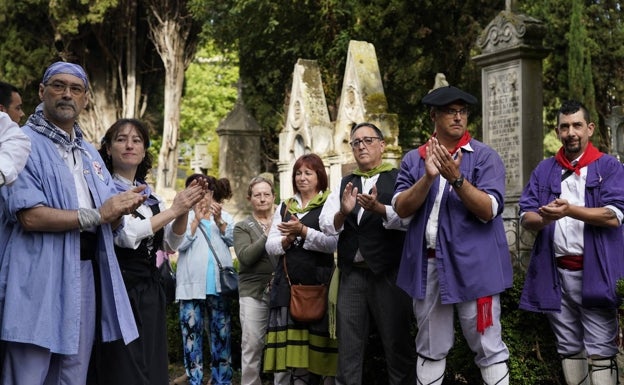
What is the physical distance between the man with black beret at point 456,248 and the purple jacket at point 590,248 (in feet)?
0.91

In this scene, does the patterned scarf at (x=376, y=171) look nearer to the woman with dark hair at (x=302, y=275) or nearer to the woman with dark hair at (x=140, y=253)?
the woman with dark hair at (x=302, y=275)

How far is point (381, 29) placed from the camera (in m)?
20.5

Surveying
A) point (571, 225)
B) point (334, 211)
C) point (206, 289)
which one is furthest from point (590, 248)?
point (206, 289)

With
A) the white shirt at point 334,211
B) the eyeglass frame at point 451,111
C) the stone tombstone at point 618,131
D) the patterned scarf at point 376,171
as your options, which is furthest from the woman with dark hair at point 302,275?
the stone tombstone at point 618,131

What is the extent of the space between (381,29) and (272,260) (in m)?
15.4

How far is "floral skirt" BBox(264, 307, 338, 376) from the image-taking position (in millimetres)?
5656

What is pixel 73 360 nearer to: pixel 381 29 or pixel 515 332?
pixel 515 332

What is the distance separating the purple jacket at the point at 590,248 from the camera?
14.9ft

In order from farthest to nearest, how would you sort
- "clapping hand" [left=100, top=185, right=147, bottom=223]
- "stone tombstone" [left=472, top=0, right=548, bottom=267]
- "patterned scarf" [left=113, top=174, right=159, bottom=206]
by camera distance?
1. "stone tombstone" [left=472, top=0, right=548, bottom=267]
2. "patterned scarf" [left=113, top=174, right=159, bottom=206]
3. "clapping hand" [left=100, top=185, right=147, bottom=223]

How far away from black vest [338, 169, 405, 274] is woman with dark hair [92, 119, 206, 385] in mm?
1189

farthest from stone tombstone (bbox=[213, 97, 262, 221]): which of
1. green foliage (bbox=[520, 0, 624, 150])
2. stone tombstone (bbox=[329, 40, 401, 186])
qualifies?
green foliage (bbox=[520, 0, 624, 150])

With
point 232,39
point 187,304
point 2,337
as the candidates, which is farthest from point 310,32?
point 2,337

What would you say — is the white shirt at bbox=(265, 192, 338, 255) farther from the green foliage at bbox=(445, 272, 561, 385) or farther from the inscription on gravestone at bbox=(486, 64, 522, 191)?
the inscription on gravestone at bbox=(486, 64, 522, 191)

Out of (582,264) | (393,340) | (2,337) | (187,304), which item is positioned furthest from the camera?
(187,304)
